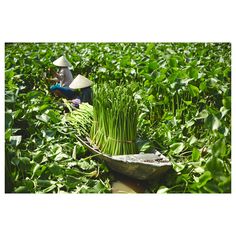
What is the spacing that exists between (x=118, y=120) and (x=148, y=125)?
46cm

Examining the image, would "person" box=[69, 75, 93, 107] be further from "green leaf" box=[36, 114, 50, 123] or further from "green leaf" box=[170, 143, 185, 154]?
"green leaf" box=[170, 143, 185, 154]

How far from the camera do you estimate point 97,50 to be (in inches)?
140

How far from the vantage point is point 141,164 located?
1.81m

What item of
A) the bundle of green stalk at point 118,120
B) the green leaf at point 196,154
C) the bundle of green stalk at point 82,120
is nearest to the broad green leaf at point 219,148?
the green leaf at point 196,154

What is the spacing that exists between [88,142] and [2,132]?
62cm

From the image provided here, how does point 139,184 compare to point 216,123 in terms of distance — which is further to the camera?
point 139,184

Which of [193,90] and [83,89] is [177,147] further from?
[83,89]

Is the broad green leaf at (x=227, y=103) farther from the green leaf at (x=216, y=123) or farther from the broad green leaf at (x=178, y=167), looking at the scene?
the broad green leaf at (x=178, y=167)

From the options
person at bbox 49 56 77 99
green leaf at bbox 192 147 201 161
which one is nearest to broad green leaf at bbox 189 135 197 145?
green leaf at bbox 192 147 201 161

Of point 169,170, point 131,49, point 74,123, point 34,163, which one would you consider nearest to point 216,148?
point 169,170

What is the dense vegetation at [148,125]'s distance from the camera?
1638 mm

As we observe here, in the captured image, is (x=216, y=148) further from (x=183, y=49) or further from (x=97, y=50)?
(x=97, y=50)

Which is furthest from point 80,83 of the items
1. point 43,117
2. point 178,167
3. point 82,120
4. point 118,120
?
point 178,167

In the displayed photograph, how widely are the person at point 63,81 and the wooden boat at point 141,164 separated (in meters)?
0.93
